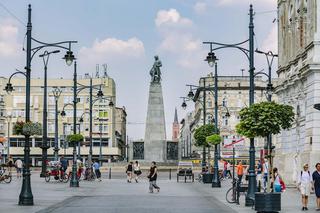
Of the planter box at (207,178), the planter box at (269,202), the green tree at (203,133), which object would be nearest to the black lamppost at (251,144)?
the planter box at (269,202)

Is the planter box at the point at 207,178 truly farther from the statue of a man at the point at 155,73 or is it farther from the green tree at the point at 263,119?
the green tree at the point at 263,119

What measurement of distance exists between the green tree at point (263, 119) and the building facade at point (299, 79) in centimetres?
1295

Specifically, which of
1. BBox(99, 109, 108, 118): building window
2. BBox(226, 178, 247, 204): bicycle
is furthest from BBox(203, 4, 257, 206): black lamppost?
BBox(99, 109, 108, 118): building window

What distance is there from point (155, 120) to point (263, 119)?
170ft

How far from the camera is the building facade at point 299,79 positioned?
147 ft

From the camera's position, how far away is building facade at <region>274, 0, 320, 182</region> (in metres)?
44.7

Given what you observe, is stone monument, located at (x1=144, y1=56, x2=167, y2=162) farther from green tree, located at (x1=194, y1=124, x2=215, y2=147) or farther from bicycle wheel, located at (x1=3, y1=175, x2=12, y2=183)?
bicycle wheel, located at (x1=3, y1=175, x2=12, y2=183)

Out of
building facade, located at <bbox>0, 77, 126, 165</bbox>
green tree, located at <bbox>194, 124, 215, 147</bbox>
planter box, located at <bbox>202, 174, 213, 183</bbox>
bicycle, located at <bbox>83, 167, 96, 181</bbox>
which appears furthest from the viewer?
building facade, located at <bbox>0, 77, 126, 165</bbox>

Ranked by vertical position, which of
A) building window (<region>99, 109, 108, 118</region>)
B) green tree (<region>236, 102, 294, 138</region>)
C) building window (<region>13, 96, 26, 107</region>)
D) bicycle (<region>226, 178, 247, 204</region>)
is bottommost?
bicycle (<region>226, 178, 247, 204</region>)

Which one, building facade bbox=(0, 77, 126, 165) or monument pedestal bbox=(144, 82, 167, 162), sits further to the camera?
building facade bbox=(0, 77, 126, 165)

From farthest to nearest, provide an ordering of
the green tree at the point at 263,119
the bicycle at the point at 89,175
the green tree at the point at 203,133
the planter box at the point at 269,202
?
1. the green tree at the point at 203,133
2. the bicycle at the point at 89,175
3. the green tree at the point at 263,119
4. the planter box at the point at 269,202

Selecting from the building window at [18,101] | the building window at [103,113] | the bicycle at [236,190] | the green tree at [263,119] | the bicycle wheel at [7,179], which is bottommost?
the bicycle wheel at [7,179]

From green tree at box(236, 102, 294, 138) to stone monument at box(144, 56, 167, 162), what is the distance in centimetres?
5104

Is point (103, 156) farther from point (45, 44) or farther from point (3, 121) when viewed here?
point (45, 44)
